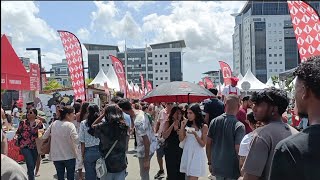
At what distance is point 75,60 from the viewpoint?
13570 millimetres

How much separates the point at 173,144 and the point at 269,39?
451 feet

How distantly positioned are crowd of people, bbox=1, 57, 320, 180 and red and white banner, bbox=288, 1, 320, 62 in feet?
5.69

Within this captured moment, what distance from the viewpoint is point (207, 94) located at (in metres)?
8.66

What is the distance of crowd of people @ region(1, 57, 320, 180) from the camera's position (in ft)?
6.46

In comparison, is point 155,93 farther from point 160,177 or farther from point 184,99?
point 160,177

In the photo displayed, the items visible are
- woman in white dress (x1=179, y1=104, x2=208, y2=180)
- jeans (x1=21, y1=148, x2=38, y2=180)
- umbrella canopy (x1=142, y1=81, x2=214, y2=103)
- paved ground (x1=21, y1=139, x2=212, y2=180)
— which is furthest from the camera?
paved ground (x1=21, y1=139, x2=212, y2=180)

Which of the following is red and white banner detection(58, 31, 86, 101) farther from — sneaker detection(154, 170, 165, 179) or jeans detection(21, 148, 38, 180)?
jeans detection(21, 148, 38, 180)

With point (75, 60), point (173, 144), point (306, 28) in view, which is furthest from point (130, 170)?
point (306, 28)

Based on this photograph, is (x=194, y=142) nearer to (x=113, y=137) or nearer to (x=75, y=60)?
(x=113, y=137)

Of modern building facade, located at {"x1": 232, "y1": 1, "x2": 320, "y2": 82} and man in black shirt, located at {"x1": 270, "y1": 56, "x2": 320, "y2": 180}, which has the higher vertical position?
modern building facade, located at {"x1": 232, "y1": 1, "x2": 320, "y2": 82}

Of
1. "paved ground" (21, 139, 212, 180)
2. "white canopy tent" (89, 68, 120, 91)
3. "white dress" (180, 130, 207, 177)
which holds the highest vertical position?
"white canopy tent" (89, 68, 120, 91)

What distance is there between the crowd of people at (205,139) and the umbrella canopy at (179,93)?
0.35m

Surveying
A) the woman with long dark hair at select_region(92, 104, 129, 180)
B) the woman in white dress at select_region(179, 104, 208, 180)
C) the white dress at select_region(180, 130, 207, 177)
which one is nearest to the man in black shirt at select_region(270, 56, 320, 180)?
the woman with long dark hair at select_region(92, 104, 129, 180)

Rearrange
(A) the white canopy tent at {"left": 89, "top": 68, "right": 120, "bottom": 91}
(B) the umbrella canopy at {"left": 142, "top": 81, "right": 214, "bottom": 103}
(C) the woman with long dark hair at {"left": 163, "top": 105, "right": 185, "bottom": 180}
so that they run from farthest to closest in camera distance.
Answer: (A) the white canopy tent at {"left": 89, "top": 68, "right": 120, "bottom": 91}
(B) the umbrella canopy at {"left": 142, "top": 81, "right": 214, "bottom": 103}
(C) the woman with long dark hair at {"left": 163, "top": 105, "right": 185, "bottom": 180}
